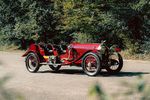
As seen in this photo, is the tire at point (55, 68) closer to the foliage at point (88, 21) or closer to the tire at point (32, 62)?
the tire at point (32, 62)

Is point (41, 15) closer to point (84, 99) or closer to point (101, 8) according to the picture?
point (101, 8)

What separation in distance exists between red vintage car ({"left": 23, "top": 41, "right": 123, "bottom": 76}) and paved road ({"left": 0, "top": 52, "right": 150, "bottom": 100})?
250 millimetres

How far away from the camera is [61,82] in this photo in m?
12.9

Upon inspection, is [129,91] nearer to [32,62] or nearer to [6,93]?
[6,93]

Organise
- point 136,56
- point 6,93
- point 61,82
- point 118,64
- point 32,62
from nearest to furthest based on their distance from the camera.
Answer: point 6,93, point 61,82, point 118,64, point 32,62, point 136,56

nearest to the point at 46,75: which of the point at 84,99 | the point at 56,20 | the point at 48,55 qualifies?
the point at 48,55

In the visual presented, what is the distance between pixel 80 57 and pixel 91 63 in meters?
0.66

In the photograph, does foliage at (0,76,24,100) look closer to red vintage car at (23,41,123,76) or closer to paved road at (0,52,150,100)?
paved road at (0,52,150,100)

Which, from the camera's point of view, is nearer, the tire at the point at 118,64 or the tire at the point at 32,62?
the tire at the point at 118,64

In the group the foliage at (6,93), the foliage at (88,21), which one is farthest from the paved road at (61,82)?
the foliage at (6,93)

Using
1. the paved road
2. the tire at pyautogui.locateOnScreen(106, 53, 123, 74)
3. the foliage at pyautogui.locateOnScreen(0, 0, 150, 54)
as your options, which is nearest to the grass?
the foliage at pyautogui.locateOnScreen(0, 0, 150, 54)

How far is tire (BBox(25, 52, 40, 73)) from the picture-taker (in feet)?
50.2

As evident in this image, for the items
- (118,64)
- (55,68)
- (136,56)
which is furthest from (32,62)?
(136,56)

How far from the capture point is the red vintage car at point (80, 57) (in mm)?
14039
